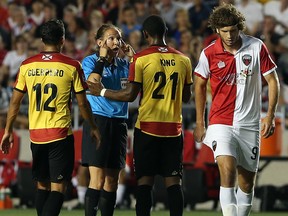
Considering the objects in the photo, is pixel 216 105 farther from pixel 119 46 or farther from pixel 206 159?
pixel 206 159

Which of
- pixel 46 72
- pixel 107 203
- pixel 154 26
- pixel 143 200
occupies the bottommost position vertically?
pixel 107 203

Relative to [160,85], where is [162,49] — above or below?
above

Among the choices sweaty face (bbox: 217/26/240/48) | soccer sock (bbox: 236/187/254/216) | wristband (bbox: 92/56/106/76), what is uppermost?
sweaty face (bbox: 217/26/240/48)

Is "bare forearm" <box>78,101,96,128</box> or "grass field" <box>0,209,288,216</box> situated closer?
"bare forearm" <box>78,101,96,128</box>

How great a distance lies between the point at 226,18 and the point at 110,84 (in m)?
1.87

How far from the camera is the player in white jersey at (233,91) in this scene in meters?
11.4

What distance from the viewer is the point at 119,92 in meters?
12.0

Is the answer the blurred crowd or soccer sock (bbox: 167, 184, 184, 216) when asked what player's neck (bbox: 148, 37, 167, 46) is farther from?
the blurred crowd

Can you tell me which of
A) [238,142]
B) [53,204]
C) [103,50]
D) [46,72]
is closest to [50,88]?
[46,72]

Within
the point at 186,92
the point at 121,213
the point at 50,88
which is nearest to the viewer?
the point at 50,88

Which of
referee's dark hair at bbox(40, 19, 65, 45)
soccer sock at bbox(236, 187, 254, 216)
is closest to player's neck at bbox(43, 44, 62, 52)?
referee's dark hair at bbox(40, 19, 65, 45)

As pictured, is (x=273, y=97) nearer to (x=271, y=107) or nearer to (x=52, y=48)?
(x=271, y=107)

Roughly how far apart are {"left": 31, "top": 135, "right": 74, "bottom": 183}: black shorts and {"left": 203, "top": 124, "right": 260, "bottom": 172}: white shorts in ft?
4.64

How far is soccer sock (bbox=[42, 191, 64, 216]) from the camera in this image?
1139cm
